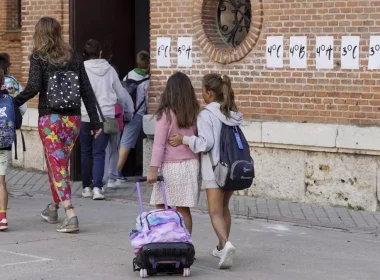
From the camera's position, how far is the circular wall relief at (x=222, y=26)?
12.6m

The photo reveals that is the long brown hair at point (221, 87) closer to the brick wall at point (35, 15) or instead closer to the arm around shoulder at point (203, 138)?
the arm around shoulder at point (203, 138)

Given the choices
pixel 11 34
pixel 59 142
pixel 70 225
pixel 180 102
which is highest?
pixel 11 34

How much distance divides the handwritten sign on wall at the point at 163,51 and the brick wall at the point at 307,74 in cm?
33

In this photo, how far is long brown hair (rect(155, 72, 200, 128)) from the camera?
8180 mm

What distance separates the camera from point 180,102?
8.18 m

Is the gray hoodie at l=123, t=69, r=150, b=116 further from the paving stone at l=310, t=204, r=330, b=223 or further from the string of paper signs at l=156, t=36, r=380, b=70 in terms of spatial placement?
the paving stone at l=310, t=204, r=330, b=223

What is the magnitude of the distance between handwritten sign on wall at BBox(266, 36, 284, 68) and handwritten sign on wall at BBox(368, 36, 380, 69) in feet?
3.99

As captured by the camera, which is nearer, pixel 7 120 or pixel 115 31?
pixel 7 120

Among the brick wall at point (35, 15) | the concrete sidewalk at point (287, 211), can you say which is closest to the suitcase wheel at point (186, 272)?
the concrete sidewalk at point (287, 211)

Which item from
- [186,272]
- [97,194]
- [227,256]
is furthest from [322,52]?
[186,272]

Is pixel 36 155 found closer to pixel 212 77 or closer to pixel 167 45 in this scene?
pixel 167 45

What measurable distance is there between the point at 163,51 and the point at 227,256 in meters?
5.76

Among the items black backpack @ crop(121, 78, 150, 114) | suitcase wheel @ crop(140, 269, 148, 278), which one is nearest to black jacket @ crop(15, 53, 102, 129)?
suitcase wheel @ crop(140, 269, 148, 278)

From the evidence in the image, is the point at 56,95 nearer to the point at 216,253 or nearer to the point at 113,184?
the point at 216,253
